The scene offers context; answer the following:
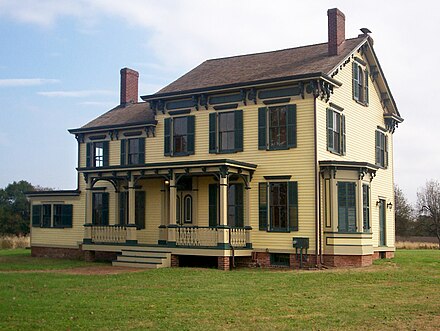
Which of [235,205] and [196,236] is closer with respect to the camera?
[196,236]

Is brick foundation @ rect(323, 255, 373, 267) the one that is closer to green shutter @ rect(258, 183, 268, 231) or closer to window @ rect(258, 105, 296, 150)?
green shutter @ rect(258, 183, 268, 231)

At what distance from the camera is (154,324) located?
1177cm

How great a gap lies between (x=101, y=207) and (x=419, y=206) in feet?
182

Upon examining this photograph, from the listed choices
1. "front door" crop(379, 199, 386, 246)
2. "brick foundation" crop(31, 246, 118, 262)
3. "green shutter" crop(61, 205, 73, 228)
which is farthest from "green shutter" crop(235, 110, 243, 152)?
"green shutter" crop(61, 205, 73, 228)

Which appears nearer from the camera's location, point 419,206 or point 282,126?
point 282,126

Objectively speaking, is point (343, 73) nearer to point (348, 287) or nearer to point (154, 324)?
point (348, 287)

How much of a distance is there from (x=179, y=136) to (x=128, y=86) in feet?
26.3

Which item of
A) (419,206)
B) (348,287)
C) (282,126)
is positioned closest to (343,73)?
(282,126)

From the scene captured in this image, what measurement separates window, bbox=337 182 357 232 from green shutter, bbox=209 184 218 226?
513cm

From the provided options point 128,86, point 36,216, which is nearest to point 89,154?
point 36,216

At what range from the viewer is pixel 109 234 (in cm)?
2723

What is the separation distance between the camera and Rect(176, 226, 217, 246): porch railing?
78.7 ft

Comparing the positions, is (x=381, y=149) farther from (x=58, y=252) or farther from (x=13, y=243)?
(x=13, y=243)

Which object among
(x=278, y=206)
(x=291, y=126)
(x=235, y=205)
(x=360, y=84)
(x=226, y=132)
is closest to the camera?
(x=291, y=126)
